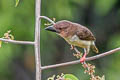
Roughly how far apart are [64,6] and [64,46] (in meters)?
1.03

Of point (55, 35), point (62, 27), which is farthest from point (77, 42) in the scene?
point (55, 35)

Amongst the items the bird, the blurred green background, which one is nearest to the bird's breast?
the bird

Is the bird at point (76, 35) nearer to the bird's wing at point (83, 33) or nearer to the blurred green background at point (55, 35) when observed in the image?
the bird's wing at point (83, 33)

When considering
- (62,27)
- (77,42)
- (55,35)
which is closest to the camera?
(62,27)

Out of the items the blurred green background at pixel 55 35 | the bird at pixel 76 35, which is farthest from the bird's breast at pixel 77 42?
the blurred green background at pixel 55 35

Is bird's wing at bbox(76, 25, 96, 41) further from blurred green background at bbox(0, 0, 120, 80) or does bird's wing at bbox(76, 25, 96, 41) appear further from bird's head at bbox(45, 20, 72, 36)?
blurred green background at bbox(0, 0, 120, 80)

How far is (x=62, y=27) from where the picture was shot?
282cm

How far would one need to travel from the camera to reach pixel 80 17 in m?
6.49

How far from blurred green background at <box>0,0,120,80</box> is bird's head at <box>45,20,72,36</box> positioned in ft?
8.96

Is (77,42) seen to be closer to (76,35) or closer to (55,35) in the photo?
(76,35)

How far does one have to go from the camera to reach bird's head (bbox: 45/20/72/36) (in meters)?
2.75

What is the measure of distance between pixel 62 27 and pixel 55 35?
11.3 feet

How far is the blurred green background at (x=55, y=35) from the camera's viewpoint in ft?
19.3

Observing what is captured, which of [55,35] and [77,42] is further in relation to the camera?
[55,35]
